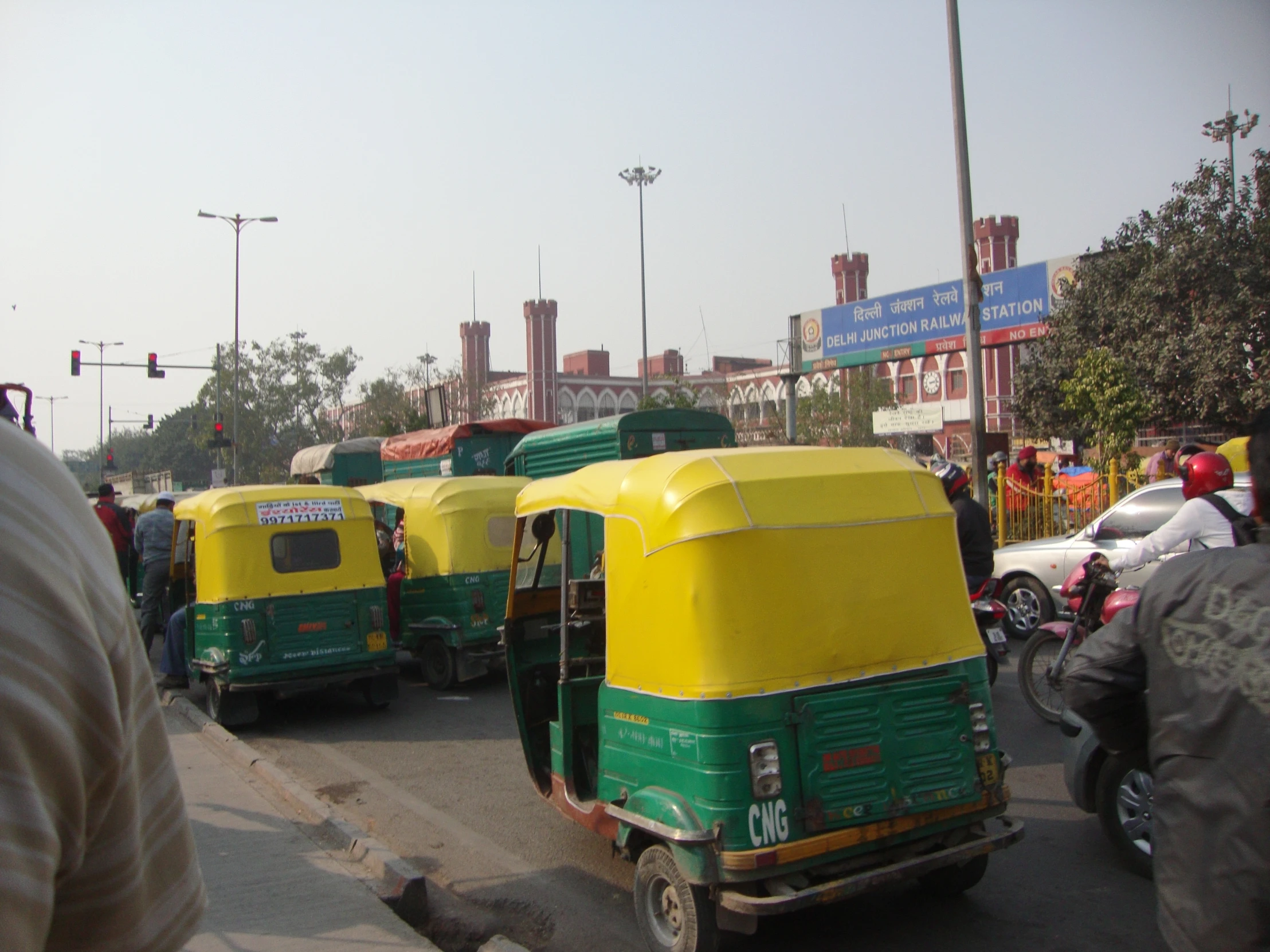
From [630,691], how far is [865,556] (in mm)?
1210

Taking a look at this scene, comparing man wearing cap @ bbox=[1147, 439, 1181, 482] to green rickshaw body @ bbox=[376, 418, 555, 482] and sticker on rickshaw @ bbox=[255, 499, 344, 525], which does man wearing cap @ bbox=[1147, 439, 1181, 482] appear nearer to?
green rickshaw body @ bbox=[376, 418, 555, 482]

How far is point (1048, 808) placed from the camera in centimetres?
644

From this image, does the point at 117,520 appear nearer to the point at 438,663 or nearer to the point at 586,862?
the point at 438,663

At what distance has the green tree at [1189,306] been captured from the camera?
21.5 metres

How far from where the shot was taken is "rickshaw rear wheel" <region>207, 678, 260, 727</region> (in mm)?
9609

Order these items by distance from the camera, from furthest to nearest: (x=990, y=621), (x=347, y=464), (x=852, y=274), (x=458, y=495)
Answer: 1. (x=852, y=274)
2. (x=347, y=464)
3. (x=458, y=495)
4. (x=990, y=621)

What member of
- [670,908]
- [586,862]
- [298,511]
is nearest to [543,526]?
[586,862]

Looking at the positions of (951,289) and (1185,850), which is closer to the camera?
(1185,850)

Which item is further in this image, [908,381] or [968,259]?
[908,381]

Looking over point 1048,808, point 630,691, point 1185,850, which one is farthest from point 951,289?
point 1185,850

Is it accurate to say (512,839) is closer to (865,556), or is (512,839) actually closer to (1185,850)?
(865,556)

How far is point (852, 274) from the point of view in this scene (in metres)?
72.8

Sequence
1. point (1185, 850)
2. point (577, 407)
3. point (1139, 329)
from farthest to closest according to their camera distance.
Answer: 1. point (577, 407)
2. point (1139, 329)
3. point (1185, 850)

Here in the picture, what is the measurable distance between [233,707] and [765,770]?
700 cm
